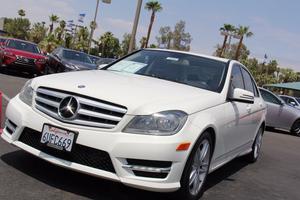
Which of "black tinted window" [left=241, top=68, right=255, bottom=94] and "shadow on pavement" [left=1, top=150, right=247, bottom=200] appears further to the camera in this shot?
"black tinted window" [left=241, top=68, right=255, bottom=94]

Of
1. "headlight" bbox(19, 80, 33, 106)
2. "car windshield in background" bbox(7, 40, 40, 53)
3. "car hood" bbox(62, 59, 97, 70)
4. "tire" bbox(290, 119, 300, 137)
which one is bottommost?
"tire" bbox(290, 119, 300, 137)

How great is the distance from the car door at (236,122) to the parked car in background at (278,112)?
8863mm

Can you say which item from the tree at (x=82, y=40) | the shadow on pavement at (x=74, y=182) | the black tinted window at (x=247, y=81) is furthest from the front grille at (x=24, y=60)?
the tree at (x=82, y=40)

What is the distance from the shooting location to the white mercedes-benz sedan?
4484 millimetres

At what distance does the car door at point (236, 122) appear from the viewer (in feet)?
19.3

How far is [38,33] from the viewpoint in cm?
11662

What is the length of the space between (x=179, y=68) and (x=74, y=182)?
200 cm

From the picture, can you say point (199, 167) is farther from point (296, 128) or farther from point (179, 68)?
point (296, 128)

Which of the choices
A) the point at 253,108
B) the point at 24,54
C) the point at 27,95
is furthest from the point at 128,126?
the point at 24,54

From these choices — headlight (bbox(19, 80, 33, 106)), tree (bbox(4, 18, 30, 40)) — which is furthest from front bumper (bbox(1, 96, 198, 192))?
tree (bbox(4, 18, 30, 40))

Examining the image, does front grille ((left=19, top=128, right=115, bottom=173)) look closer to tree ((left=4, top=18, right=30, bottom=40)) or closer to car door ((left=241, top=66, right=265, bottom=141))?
car door ((left=241, top=66, right=265, bottom=141))

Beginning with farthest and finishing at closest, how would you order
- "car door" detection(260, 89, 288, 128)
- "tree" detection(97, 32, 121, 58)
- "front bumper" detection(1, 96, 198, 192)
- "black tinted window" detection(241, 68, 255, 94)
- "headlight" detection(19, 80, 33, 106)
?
"tree" detection(97, 32, 121, 58) → "car door" detection(260, 89, 288, 128) → "black tinted window" detection(241, 68, 255, 94) → "headlight" detection(19, 80, 33, 106) → "front bumper" detection(1, 96, 198, 192)

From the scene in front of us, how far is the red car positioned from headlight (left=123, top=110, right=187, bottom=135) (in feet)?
52.4

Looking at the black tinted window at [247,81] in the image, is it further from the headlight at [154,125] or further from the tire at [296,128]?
the tire at [296,128]
